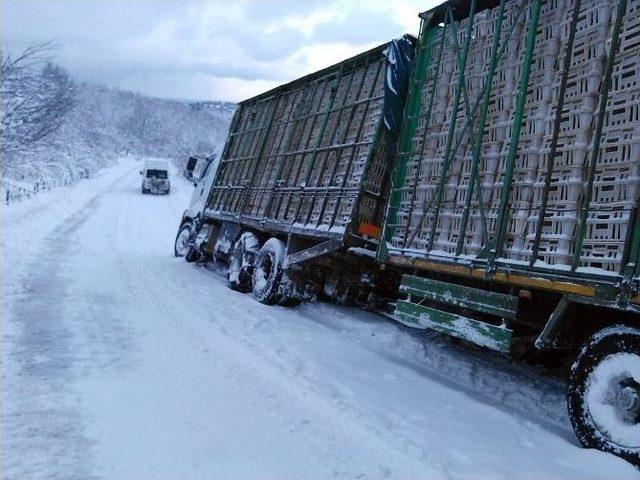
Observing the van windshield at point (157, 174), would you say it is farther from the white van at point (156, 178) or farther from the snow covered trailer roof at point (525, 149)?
the snow covered trailer roof at point (525, 149)

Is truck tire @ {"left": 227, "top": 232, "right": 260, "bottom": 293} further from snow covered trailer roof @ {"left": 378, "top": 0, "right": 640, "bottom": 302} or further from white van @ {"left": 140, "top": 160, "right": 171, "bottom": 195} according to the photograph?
white van @ {"left": 140, "top": 160, "right": 171, "bottom": 195}

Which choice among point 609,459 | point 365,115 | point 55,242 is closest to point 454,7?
point 365,115

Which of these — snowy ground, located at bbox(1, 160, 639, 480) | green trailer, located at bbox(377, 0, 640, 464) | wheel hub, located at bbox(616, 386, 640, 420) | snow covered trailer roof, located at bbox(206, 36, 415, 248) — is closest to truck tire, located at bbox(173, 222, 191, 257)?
snow covered trailer roof, located at bbox(206, 36, 415, 248)

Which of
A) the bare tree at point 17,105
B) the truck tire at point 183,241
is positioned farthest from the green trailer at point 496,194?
the bare tree at point 17,105

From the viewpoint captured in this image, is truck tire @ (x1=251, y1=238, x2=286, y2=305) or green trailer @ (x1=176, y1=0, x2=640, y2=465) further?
truck tire @ (x1=251, y1=238, x2=286, y2=305)

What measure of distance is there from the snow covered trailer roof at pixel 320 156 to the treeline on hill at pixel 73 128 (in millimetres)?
3814

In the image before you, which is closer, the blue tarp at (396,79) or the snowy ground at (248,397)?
the snowy ground at (248,397)

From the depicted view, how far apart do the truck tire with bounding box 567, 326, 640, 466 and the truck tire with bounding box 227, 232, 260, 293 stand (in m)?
6.19

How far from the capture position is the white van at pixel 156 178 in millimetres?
34781

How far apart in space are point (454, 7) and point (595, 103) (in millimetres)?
2567

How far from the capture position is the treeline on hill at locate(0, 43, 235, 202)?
58.7 feet

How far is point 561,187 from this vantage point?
4082mm

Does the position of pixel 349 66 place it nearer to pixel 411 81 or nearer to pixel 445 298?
pixel 411 81

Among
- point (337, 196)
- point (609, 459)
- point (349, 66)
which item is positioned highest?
point (349, 66)
